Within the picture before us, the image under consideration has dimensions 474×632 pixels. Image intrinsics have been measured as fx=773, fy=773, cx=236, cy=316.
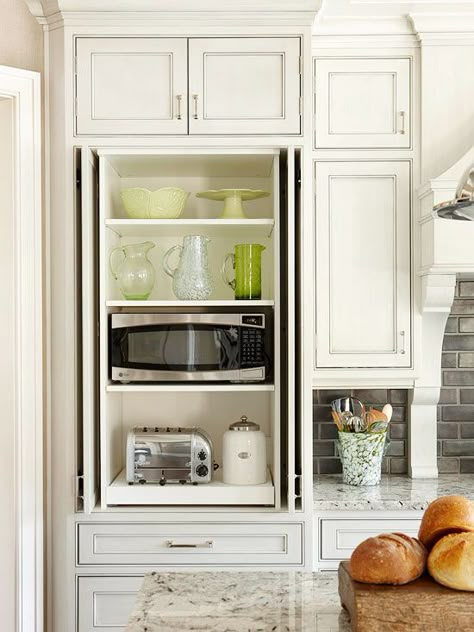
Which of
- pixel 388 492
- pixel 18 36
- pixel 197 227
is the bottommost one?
pixel 388 492

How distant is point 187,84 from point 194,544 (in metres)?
1.58

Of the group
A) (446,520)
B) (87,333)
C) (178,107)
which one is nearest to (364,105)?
(178,107)

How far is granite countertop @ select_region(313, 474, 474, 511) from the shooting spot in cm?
268

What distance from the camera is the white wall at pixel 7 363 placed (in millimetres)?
2637

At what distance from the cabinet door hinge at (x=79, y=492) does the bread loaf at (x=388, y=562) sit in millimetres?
1588

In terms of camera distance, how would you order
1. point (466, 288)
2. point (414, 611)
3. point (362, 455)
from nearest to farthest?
point (414, 611), point (362, 455), point (466, 288)

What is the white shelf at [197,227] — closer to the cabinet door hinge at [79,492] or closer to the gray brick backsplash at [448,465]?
the cabinet door hinge at [79,492]

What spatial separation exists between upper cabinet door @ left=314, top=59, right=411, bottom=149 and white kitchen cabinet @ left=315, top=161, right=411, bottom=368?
0.10m

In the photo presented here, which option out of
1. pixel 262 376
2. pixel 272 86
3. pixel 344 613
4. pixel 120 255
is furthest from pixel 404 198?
pixel 344 613

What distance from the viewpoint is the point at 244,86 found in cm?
266

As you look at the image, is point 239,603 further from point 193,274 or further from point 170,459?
point 193,274

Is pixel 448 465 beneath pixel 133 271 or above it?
beneath

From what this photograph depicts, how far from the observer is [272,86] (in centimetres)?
266

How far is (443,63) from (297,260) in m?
0.98
